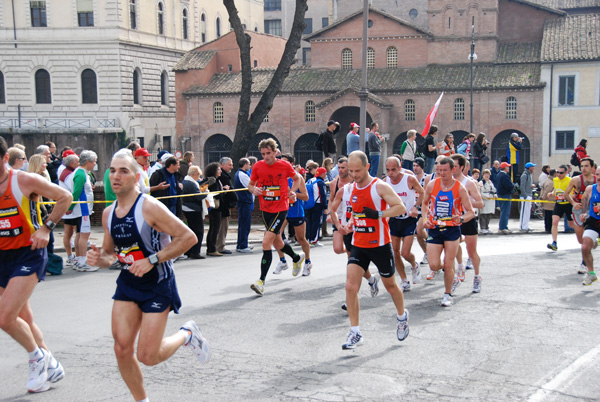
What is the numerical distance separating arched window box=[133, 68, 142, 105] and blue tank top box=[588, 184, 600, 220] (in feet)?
164

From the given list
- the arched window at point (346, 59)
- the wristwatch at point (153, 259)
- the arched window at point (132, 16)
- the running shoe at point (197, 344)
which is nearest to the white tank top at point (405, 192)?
the running shoe at point (197, 344)

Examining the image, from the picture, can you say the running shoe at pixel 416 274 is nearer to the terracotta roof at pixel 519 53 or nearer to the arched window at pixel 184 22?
the terracotta roof at pixel 519 53

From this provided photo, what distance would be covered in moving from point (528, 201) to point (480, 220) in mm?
1848

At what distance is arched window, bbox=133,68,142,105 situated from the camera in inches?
2263

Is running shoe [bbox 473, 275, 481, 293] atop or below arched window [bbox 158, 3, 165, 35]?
below

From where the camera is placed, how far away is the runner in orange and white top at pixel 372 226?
8.05 m

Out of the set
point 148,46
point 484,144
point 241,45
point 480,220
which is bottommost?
point 480,220

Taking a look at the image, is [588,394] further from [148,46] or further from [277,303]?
[148,46]

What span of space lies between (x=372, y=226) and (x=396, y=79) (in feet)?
139

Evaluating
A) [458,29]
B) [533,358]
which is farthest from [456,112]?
[533,358]

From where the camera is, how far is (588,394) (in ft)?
21.3

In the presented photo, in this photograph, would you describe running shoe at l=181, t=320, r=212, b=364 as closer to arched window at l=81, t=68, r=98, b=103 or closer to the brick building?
the brick building

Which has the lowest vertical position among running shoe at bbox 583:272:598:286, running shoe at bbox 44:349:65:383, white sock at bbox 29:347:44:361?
running shoe at bbox 583:272:598:286

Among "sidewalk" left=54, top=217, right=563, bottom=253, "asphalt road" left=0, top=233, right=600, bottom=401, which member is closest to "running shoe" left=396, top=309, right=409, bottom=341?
"asphalt road" left=0, top=233, right=600, bottom=401
